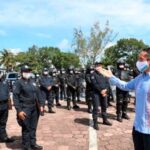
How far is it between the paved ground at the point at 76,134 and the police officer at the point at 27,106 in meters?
0.50

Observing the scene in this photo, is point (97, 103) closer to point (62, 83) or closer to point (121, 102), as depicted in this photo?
point (121, 102)

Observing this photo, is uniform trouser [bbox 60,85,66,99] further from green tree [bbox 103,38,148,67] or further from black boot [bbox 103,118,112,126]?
green tree [bbox 103,38,148,67]

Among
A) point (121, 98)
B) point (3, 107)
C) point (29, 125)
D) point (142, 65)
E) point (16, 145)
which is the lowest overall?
point (16, 145)

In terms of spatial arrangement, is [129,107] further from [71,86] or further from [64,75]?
[64,75]

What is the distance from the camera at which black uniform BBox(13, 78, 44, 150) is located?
854 centimetres

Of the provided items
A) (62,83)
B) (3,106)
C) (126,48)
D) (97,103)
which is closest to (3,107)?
(3,106)

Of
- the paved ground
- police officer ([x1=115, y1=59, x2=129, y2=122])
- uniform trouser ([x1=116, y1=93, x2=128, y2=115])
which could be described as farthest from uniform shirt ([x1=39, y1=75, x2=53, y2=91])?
uniform trouser ([x1=116, y1=93, x2=128, y2=115])

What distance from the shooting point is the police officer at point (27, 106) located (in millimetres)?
8523

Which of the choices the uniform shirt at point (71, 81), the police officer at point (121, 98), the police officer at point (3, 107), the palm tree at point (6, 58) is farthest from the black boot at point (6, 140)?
the palm tree at point (6, 58)

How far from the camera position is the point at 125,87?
5234 millimetres

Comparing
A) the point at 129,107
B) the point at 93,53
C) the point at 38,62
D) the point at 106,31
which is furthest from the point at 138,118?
the point at 38,62

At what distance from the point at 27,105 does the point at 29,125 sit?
0.42 m

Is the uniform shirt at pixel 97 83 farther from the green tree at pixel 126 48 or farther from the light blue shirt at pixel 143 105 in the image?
the green tree at pixel 126 48

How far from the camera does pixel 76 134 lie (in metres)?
10.4
